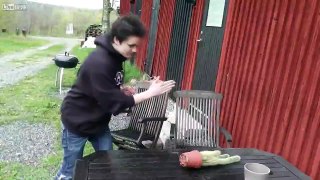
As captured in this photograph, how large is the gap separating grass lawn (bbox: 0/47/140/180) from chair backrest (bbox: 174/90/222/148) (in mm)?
1530

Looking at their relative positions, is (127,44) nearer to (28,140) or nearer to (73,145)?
(73,145)

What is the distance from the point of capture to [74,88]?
2.65 m

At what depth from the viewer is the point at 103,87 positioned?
2305 millimetres

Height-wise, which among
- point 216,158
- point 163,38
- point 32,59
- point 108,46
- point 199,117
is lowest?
point 32,59

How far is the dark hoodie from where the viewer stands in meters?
2.31

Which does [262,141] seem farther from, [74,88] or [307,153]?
[74,88]

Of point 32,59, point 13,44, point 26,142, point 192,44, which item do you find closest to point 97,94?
point 26,142

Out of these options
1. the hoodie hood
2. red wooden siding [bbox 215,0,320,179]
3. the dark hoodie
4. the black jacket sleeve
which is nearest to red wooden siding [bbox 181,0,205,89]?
red wooden siding [bbox 215,0,320,179]

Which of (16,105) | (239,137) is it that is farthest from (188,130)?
(16,105)

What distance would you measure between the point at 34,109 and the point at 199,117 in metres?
4.14

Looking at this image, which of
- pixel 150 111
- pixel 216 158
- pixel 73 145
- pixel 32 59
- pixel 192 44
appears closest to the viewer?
pixel 216 158

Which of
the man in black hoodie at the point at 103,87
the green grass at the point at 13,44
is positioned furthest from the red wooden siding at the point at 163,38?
the green grass at the point at 13,44

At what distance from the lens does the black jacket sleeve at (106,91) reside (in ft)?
7.56

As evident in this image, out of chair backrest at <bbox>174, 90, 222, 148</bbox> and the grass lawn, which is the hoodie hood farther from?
the grass lawn
